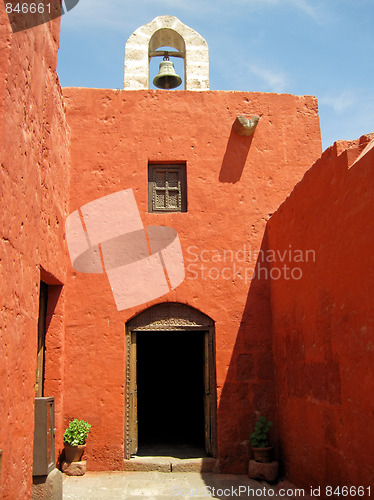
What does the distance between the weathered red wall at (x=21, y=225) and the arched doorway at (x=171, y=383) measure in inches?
76.0

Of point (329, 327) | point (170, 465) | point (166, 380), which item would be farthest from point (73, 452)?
point (166, 380)

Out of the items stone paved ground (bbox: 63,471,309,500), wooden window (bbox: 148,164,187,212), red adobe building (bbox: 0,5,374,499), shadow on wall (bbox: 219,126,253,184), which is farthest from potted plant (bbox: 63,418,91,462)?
shadow on wall (bbox: 219,126,253,184)

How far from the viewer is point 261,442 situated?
6.01 meters

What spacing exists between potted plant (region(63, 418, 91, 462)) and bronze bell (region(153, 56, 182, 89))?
5.32 metres

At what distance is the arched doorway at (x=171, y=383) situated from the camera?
639cm

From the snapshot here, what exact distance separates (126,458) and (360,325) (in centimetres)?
367

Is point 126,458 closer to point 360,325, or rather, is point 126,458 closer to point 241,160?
point 360,325

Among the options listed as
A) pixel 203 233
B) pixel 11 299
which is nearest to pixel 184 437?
pixel 203 233

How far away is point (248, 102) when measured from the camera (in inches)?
287

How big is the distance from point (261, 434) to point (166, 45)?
20.1 feet

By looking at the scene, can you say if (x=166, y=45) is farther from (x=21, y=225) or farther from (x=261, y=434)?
(x=261, y=434)

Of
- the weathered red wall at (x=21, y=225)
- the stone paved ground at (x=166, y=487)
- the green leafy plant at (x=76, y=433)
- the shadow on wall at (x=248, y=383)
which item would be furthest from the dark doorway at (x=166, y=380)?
the weathered red wall at (x=21, y=225)

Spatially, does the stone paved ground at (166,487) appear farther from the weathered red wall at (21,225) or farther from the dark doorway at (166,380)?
the dark doorway at (166,380)

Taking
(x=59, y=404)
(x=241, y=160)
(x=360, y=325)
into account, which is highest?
(x=241, y=160)
